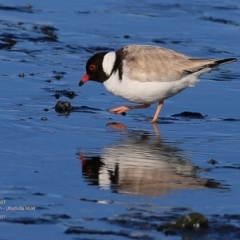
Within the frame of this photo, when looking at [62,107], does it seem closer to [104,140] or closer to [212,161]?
[104,140]

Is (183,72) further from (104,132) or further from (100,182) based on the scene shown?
(100,182)

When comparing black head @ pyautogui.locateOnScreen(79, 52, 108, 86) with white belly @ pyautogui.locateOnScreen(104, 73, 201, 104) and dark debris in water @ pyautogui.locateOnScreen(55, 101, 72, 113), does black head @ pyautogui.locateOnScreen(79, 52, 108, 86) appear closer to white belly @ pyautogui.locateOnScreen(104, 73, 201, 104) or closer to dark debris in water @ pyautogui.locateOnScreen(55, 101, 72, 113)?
white belly @ pyautogui.locateOnScreen(104, 73, 201, 104)

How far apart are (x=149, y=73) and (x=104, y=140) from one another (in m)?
1.32

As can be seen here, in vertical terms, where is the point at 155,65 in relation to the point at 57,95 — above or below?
above

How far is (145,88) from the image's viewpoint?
9781 millimetres

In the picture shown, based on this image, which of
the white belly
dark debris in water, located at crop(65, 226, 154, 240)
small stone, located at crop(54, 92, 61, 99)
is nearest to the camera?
dark debris in water, located at crop(65, 226, 154, 240)

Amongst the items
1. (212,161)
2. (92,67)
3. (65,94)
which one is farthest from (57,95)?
(212,161)

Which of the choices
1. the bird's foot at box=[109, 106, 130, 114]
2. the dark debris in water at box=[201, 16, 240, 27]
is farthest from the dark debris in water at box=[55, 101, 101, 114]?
the dark debris in water at box=[201, 16, 240, 27]

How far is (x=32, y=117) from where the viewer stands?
966cm

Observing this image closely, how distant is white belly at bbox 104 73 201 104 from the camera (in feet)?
32.0

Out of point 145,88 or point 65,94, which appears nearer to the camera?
point 145,88

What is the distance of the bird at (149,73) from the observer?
32.1 ft

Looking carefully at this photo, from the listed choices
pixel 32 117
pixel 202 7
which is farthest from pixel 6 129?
pixel 202 7

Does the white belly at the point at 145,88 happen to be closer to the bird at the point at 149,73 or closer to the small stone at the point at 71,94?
the bird at the point at 149,73
